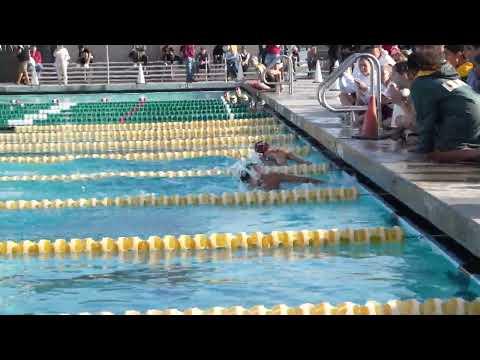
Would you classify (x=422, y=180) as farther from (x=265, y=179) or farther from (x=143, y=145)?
(x=143, y=145)

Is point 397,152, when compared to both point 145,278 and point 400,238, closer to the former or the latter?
point 400,238

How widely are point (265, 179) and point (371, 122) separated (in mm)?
1266

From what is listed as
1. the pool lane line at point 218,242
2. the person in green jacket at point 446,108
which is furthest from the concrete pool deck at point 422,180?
the pool lane line at point 218,242

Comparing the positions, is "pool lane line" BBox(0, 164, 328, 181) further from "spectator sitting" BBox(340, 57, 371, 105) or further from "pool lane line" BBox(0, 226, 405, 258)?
"pool lane line" BBox(0, 226, 405, 258)

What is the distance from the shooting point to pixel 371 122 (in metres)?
8.21

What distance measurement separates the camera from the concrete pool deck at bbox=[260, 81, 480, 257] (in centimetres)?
459

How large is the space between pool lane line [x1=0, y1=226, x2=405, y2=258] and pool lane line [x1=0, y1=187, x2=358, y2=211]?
5.27ft

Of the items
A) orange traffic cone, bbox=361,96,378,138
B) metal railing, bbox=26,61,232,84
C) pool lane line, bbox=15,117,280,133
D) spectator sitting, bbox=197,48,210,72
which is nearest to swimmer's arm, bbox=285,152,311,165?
orange traffic cone, bbox=361,96,378,138

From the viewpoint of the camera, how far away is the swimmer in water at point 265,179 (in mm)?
7582

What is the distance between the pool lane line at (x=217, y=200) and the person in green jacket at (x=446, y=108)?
930mm

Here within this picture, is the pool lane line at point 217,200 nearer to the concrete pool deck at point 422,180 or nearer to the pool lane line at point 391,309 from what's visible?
the concrete pool deck at point 422,180
